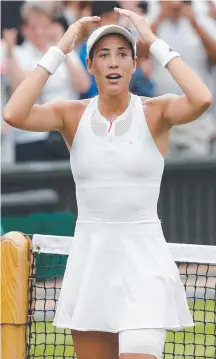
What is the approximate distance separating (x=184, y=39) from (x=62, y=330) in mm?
4411

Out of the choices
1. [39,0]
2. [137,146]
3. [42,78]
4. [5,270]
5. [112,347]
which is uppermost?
[39,0]

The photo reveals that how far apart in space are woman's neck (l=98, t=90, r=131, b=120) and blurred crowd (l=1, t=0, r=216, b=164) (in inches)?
227

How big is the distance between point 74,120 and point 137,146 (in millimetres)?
362

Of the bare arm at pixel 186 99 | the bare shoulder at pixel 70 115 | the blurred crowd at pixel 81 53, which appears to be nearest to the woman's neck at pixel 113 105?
the bare shoulder at pixel 70 115

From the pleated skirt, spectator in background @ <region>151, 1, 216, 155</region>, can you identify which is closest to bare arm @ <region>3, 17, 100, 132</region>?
the pleated skirt

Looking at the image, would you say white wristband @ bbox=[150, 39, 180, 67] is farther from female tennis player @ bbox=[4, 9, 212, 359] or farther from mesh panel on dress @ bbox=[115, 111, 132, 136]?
mesh panel on dress @ bbox=[115, 111, 132, 136]

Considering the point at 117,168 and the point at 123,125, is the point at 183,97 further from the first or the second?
the point at 117,168

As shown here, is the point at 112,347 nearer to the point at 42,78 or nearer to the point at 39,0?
the point at 42,78

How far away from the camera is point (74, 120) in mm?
5371

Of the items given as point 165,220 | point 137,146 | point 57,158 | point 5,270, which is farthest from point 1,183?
point 137,146

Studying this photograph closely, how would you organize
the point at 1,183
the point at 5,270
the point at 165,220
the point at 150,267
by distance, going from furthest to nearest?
1. the point at 165,220
2. the point at 1,183
3. the point at 5,270
4. the point at 150,267

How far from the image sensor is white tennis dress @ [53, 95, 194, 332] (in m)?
5.13

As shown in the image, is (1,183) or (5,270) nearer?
(5,270)

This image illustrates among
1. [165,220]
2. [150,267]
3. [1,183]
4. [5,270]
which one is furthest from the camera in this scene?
[165,220]
